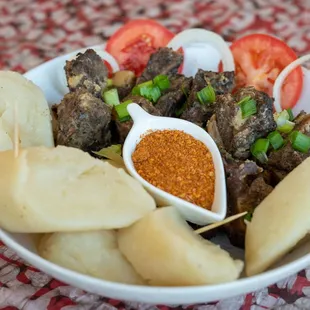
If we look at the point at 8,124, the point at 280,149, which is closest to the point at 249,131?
the point at 280,149

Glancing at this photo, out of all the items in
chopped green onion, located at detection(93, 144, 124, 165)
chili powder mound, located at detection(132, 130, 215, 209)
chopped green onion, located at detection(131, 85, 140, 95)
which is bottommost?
chopped green onion, located at detection(93, 144, 124, 165)

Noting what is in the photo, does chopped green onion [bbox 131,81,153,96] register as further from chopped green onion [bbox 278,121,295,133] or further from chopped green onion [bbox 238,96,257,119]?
chopped green onion [bbox 278,121,295,133]

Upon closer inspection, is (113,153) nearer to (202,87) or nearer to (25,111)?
(25,111)

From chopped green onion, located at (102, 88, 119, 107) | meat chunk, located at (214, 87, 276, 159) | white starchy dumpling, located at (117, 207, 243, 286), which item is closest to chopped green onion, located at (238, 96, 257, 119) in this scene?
meat chunk, located at (214, 87, 276, 159)

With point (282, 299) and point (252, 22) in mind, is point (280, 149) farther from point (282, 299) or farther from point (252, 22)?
point (252, 22)

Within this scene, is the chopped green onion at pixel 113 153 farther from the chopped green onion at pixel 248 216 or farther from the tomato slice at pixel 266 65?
the tomato slice at pixel 266 65

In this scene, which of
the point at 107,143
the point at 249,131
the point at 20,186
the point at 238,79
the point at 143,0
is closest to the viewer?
the point at 20,186
